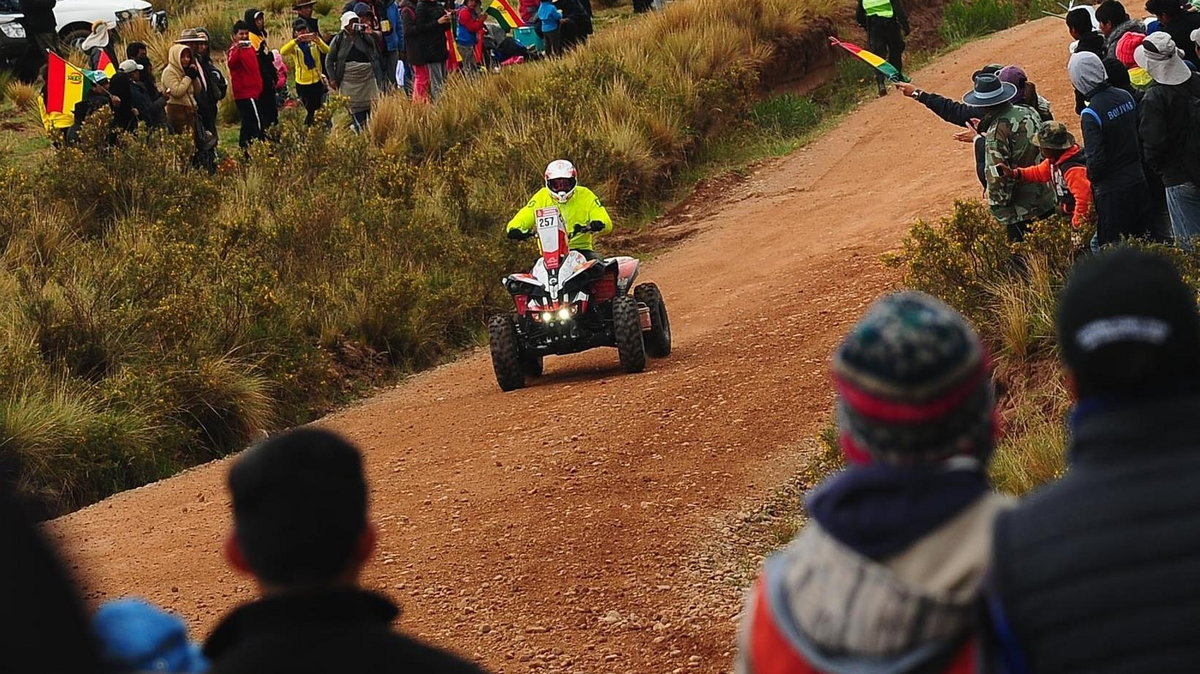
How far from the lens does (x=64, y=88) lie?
1719 cm

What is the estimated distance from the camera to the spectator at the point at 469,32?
2114 centimetres

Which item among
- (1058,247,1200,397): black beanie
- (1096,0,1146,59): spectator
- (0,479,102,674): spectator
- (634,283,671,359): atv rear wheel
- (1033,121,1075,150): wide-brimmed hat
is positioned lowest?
Answer: (634,283,671,359): atv rear wheel

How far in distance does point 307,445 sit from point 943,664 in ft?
3.72

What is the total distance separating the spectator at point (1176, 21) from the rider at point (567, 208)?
12.8ft

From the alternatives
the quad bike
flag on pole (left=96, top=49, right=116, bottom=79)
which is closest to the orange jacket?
the quad bike

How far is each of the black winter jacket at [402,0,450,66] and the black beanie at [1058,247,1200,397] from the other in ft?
55.8

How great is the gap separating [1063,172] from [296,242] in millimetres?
7911

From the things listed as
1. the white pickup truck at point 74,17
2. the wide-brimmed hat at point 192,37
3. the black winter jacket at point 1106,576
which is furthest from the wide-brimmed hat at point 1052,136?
the white pickup truck at point 74,17

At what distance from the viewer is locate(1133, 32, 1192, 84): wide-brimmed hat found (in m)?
9.05

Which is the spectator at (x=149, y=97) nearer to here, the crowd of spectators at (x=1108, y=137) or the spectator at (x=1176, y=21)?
the crowd of spectators at (x=1108, y=137)

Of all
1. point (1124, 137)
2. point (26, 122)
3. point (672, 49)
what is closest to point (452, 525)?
point (1124, 137)

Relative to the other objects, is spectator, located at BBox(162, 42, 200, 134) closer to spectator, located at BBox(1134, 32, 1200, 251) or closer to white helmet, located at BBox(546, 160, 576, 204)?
white helmet, located at BBox(546, 160, 576, 204)

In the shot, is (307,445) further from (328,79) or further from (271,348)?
(328,79)

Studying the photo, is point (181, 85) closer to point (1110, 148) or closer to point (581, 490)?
point (581, 490)
